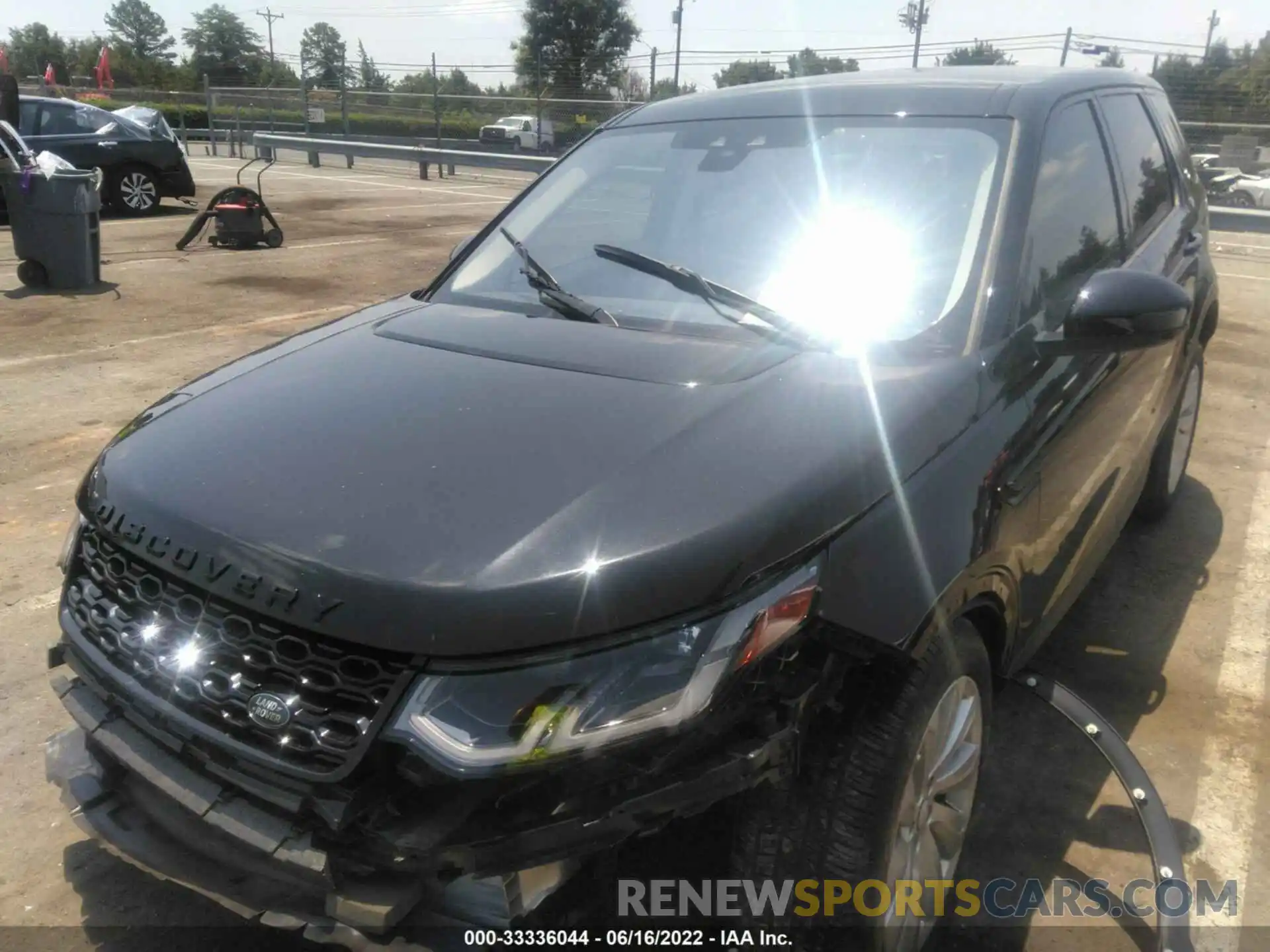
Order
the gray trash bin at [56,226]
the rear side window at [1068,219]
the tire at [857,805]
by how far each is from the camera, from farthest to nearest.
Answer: the gray trash bin at [56,226] → the rear side window at [1068,219] → the tire at [857,805]

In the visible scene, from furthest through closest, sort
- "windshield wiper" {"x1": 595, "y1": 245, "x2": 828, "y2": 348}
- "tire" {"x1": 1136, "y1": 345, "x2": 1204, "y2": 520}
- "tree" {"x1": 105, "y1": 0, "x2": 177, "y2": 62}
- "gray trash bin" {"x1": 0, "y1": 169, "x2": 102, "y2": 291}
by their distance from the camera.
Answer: "tree" {"x1": 105, "y1": 0, "x2": 177, "y2": 62}, "gray trash bin" {"x1": 0, "y1": 169, "x2": 102, "y2": 291}, "tire" {"x1": 1136, "y1": 345, "x2": 1204, "y2": 520}, "windshield wiper" {"x1": 595, "y1": 245, "x2": 828, "y2": 348}

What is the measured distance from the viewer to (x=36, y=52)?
268 ft

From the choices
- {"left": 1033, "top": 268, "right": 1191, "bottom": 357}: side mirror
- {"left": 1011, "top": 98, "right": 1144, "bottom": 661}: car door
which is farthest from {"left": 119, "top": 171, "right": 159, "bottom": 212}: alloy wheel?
{"left": 1033, "top": 268, "right": 1191, "bottom": 357}: side mirror

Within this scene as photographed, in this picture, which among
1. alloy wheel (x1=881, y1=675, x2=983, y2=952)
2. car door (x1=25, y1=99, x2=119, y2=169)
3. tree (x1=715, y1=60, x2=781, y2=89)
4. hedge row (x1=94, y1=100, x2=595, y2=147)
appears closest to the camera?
alloy wheel (x1=881, y1=675, x2=983, y2=952)

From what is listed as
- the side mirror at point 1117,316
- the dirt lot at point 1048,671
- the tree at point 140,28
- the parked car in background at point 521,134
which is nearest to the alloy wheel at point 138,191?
the dirt lot at point 1048,671

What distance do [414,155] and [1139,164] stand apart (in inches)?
752

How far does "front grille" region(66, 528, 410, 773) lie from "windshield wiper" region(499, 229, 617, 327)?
1.20 meters

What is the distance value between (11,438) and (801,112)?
454 centimetres

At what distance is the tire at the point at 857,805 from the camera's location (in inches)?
69.4

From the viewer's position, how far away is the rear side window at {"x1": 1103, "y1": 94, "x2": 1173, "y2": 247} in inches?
139

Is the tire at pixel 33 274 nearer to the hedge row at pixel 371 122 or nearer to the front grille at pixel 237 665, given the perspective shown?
the front grille at pixel 237 665

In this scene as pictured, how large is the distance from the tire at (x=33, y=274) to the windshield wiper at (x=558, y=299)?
8063 millimetres

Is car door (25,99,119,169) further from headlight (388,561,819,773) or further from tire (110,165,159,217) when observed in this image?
headlight (388,561,819,773)

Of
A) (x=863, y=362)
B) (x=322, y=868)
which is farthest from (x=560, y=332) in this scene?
(x=322, y=868)
